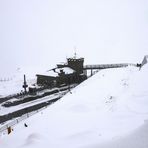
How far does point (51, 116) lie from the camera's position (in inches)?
841

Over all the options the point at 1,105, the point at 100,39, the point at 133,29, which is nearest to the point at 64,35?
the point at 100,39

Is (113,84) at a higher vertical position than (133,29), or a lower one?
lower

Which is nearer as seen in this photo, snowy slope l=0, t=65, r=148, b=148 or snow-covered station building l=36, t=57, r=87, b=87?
snowy slope l=0, t=65, r=148, b=148

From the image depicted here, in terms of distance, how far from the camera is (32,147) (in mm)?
14938

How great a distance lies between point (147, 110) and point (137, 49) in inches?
4397

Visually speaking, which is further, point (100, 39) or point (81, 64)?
point (100, 39)

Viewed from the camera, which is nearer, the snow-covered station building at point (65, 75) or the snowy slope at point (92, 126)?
the snowy slope at point (92, 126)

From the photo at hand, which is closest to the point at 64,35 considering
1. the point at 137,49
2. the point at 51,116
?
the point at 137,49

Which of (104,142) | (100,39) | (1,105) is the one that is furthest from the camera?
(100,39)

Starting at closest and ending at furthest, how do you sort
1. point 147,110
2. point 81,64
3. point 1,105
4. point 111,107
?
1. point 147,110
2. point 111,107
3. point 1,105
4. point 81,64

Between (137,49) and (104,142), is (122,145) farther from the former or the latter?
(137,49)

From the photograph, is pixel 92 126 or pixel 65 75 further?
pixel 65 75

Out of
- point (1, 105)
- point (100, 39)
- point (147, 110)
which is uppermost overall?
point (100, 39)

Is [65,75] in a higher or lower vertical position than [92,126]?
higher
